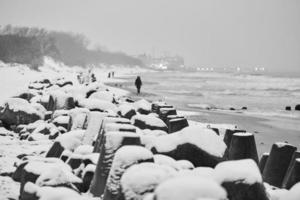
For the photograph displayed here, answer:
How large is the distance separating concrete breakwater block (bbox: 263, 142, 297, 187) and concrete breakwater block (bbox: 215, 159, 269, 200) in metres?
2.99

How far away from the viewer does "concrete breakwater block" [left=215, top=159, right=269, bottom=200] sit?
11.6 ft

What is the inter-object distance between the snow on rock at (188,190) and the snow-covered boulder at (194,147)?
8.03 ft

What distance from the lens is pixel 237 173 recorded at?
3.56 m

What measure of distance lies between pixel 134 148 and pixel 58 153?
3.08 m

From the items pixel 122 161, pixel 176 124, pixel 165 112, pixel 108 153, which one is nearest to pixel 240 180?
pixel 122 161

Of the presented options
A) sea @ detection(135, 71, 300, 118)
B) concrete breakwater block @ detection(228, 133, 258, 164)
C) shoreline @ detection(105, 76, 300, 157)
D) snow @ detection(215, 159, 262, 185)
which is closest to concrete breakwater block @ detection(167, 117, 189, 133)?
concrete breakwater block @ detection(228, 133, 258, 164)

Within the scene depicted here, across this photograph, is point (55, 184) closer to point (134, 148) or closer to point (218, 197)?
point (134, 148)

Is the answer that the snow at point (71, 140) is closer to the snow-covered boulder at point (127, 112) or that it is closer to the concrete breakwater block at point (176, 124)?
the concrete breakwater block at point (176, 124)

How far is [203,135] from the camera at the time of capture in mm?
5242

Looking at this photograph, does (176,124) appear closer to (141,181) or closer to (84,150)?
(84,150)

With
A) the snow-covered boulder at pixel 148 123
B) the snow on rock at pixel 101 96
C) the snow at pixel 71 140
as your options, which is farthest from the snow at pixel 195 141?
the snow on rock at pixel 101 96

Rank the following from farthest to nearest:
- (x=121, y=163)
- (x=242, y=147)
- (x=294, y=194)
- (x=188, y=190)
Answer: (x=242, y=147) → (x=121, y=163) → (x=294, y=194) → (x=188, y=190)

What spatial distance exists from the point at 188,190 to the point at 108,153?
2.31m

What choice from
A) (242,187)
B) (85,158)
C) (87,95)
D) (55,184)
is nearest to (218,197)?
(242,187)
